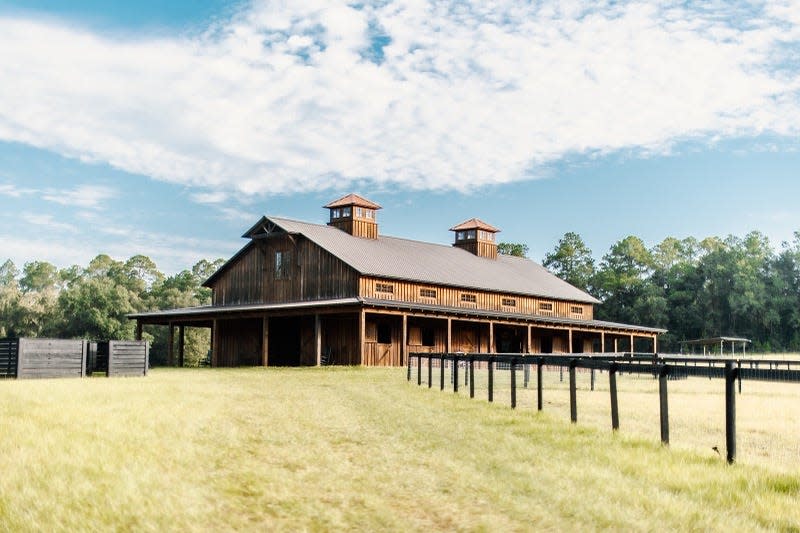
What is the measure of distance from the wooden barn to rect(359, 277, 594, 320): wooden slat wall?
58mm

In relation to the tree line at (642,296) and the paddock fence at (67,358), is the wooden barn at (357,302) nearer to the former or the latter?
the paddock fence at (67,358)

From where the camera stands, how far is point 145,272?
90.1m

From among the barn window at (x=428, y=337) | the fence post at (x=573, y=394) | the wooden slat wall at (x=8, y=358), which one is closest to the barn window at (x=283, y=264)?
the barn window at (x=428, y=337)

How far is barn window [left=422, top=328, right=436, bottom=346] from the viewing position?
136ft

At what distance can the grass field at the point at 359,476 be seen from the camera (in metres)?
6.84

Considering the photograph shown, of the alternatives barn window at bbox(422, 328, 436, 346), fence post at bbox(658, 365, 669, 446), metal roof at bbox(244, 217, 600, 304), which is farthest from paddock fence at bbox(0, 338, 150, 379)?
fence post at bbox(658, 365, 669, 446)

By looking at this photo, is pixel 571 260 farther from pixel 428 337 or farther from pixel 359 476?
pixel 359 476

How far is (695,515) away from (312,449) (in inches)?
185

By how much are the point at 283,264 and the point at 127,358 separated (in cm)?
1574

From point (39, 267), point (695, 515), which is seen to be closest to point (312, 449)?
point (695, 515)

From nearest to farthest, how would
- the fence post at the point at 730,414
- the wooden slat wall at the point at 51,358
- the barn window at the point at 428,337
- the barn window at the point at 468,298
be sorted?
the fence post at the point at 730,414, the wooden slat wall at the point at 51,358, the barn window at the point at 428,337, the barn window at the point at 468,298

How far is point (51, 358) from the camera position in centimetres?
2492

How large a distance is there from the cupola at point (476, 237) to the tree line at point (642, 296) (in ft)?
83.6

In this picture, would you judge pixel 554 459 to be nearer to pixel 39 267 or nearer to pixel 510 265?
pixel 510 265
